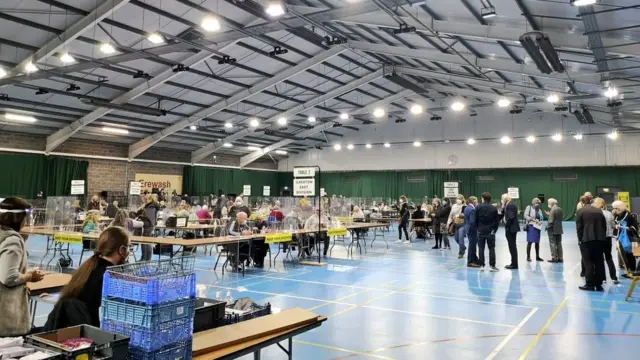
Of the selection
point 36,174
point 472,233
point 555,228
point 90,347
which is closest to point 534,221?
point 555,228

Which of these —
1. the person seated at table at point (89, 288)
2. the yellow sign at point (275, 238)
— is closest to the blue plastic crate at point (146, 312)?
the person seated at table at point (89, 288)

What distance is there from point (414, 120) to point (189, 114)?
1311 cm

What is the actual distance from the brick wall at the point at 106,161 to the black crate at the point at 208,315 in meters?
19.2

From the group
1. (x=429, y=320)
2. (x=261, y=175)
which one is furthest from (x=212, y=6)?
(x=261, y=175)

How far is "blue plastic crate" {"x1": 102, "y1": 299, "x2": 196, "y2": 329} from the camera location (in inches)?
69.4

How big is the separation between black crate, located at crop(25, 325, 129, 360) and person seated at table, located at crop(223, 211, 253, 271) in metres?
6.53

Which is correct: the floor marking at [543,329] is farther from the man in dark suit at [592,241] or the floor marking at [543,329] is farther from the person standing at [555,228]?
the person standing at [555,228]

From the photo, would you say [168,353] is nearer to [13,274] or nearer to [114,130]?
[13,274]

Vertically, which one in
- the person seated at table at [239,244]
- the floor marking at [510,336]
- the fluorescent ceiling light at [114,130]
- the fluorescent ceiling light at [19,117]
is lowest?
the floor marking at [510,336]

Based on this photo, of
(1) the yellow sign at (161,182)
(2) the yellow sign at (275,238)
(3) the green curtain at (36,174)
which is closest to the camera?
(2) the yellow sign at (275,238)

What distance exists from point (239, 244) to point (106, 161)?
49.8ft

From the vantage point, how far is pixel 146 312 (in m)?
1.75

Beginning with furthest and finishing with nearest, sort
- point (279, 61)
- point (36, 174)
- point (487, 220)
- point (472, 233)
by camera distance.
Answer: point (36, 174)
point (279, 61)
point (472, 233)
point (487, 220)

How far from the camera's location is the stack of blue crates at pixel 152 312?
1759 millimetres
